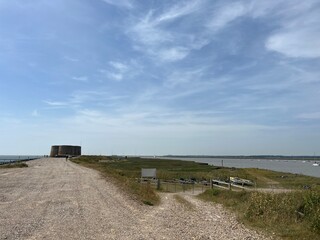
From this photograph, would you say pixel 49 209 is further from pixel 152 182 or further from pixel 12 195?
pixel 152 182

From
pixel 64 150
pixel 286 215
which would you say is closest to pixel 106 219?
pixel 286 215

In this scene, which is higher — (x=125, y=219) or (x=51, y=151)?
(x=51, y=151)

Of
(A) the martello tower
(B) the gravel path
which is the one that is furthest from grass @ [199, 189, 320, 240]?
(A) the martello tower

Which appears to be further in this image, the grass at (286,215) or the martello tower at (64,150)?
the martello tower at (64,150)

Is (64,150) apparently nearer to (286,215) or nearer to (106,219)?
(106,219)

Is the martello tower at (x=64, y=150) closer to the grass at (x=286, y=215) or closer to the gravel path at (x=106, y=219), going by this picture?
the gravel path at (x=106, y=219)

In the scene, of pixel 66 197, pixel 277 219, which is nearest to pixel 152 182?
pixel 66 197

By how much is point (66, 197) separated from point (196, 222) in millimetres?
10441

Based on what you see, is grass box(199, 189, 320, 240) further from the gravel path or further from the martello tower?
the martello tower

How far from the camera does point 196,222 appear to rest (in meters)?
17.4

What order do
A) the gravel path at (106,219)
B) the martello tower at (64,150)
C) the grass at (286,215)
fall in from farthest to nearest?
the martello tower at (64,150), the grass at (286,215), the gravel path at (106,219)

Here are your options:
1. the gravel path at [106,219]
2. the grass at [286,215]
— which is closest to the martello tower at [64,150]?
the gravel path at [106,219]

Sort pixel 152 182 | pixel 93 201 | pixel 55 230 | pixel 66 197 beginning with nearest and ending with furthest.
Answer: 1. pixel 55 230
2. pixel 93 201
3. pixel 66 197
4. pixel 152 182

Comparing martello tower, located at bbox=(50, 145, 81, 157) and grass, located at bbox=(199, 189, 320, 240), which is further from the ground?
martello tower, located at bbox=(50, 145, 81, 157)
